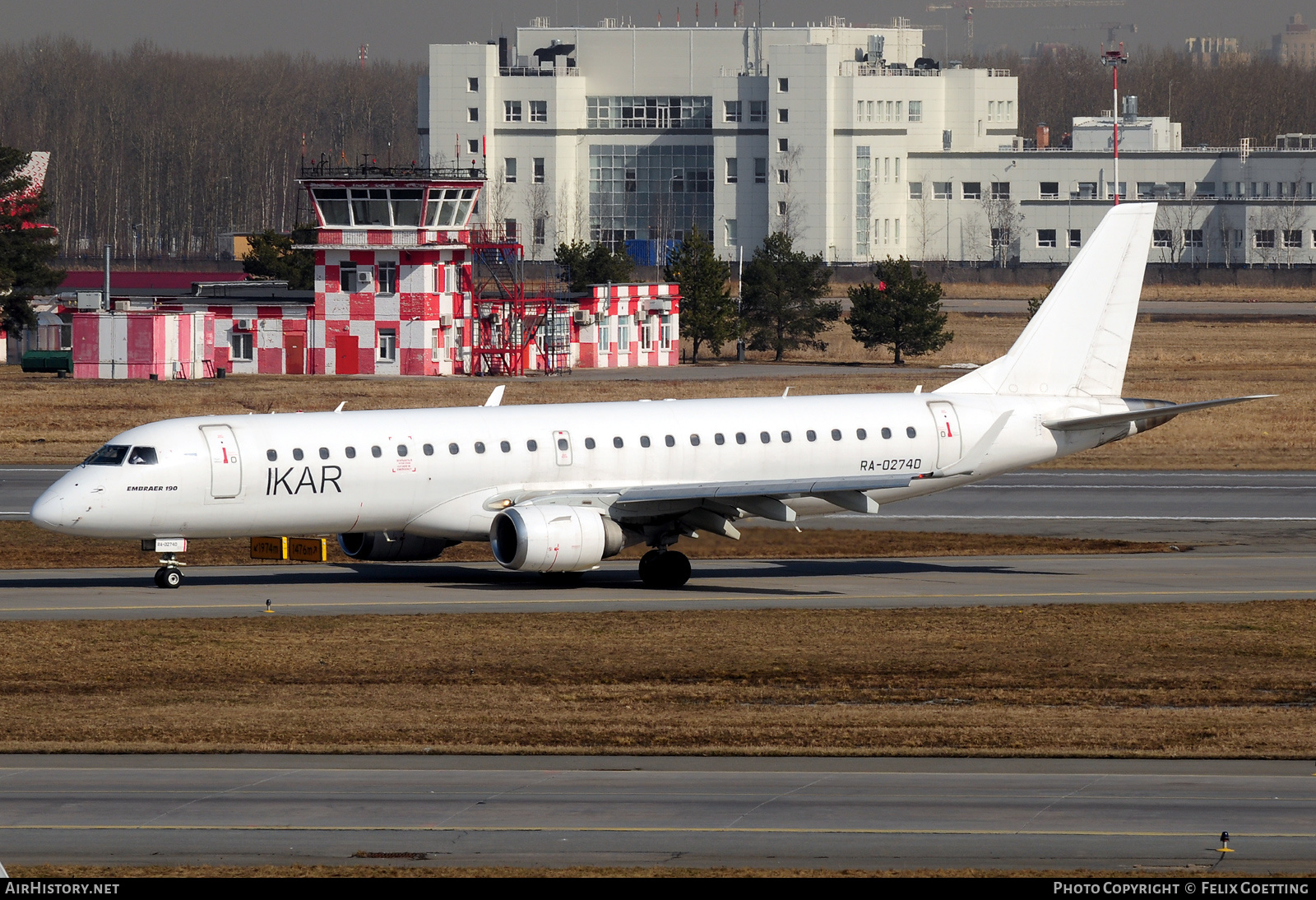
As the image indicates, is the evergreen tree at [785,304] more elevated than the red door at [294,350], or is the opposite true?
the evergreen tree at [785,304]

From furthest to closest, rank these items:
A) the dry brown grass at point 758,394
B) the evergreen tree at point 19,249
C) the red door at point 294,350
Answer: the evergreen tree at point 19,249 < the red door at point 294,350 < the dry brown grass at point 758,394

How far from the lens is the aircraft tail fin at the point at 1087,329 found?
1708 inches

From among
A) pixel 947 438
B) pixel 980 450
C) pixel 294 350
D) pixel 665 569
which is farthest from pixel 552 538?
pixel 294 350

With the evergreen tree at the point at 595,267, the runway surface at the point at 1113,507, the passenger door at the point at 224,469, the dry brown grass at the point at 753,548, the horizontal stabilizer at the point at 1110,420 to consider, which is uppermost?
the evergreen tree at the point at 595,267

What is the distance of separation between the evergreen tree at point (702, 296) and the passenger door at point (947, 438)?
3191 inches

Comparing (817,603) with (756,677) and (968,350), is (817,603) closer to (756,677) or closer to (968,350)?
(756,677)

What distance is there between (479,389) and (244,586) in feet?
175

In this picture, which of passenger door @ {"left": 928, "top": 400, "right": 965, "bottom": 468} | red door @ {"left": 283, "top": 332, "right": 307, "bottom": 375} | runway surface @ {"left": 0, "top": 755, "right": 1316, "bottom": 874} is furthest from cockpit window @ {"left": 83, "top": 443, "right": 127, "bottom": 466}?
red door @ {"left": 283, "top": 332, "right": 307, "bottom": 375}

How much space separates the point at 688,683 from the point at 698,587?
1105 cm

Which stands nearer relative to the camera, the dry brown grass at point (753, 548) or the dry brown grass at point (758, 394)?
the dry brown grass at point (753, 548)

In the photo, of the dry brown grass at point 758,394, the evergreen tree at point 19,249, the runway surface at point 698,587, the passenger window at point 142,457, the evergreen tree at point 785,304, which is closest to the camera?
the runway surface at point 698,587

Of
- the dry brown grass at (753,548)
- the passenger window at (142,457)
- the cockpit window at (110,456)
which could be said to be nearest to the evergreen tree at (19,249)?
the dry brown grass at (753,548)

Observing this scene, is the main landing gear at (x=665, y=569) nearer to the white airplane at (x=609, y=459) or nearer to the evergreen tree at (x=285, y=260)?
the white airplane at (x=609, y=459)

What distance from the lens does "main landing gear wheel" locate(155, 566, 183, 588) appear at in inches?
1491
